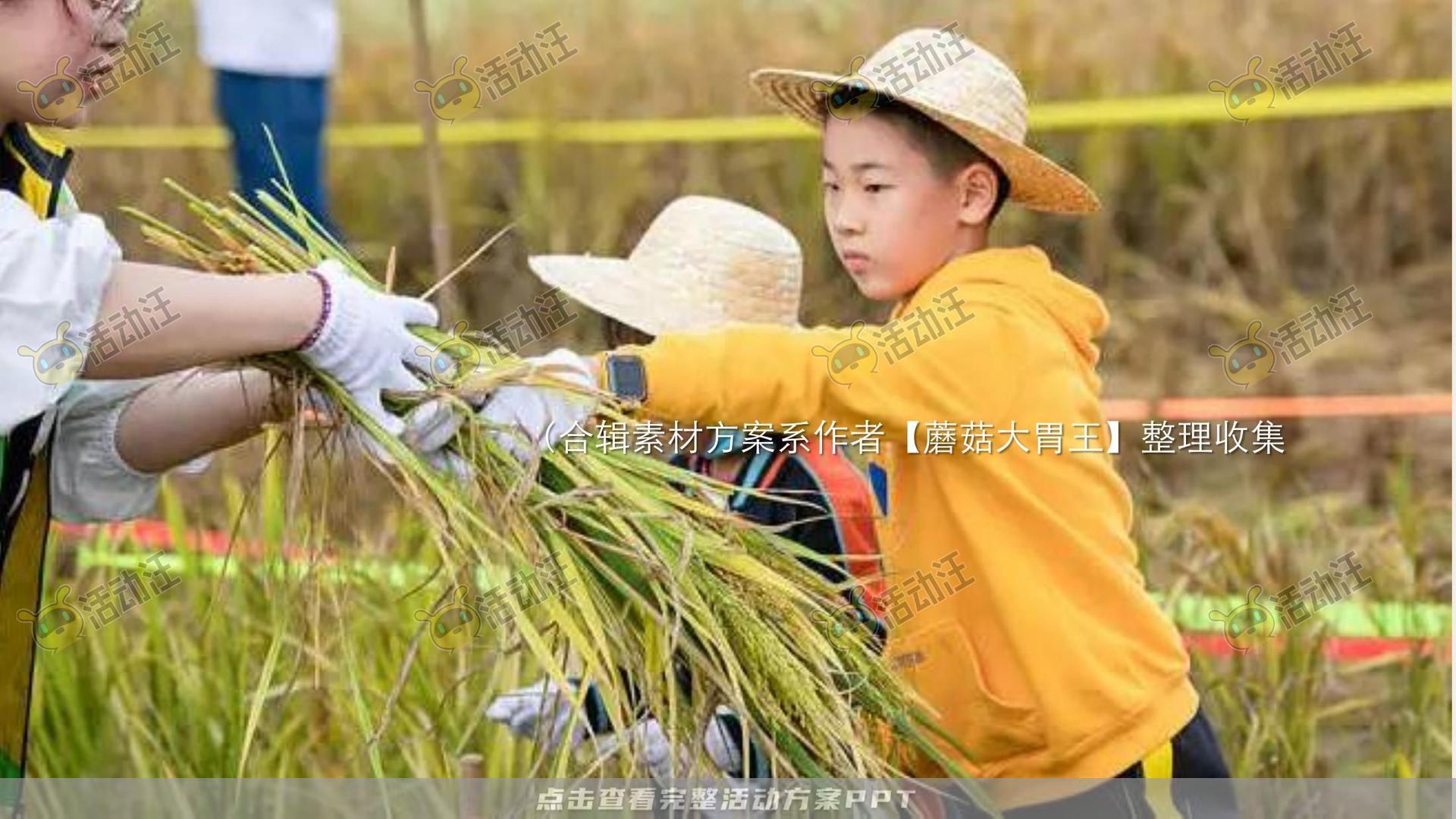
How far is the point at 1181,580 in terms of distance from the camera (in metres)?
4.14

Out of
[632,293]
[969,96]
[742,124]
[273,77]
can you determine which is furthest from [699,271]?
[742,124]

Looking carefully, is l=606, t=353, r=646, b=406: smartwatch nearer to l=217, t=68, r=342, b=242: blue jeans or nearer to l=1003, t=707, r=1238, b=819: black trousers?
l=1003, t=707, r=1238, b=819: black trousers

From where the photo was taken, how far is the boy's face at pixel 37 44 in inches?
104

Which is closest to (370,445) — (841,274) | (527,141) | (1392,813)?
(1392,813)

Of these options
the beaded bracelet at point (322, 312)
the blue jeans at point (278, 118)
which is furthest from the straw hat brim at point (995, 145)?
the blue jeans at point (278, 118)

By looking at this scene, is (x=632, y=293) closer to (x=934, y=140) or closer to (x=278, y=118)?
(x=934, y=140)

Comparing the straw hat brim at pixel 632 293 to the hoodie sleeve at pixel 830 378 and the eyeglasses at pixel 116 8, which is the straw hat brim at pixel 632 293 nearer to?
the hoodie sleeve at pixel 830 378

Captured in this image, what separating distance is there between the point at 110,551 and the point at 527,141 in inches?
149

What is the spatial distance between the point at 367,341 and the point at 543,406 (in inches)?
8.1

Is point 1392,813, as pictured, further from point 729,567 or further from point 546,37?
point 546,37

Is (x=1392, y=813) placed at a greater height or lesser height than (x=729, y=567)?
lesser

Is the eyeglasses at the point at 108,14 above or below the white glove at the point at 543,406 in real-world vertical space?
above

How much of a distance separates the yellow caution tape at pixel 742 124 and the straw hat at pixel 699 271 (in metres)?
3.89

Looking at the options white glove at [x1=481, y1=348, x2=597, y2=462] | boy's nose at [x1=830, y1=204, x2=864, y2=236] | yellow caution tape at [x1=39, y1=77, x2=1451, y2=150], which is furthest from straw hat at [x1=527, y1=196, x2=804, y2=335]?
yellow caution tape at [x1=39, y1=77, x2=1451, y2=150]
